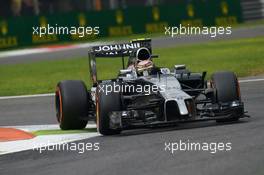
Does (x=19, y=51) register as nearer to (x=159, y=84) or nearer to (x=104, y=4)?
(x=104, y=4)

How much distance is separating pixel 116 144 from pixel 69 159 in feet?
3.52

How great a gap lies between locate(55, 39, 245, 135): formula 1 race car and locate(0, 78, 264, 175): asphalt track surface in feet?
0.59

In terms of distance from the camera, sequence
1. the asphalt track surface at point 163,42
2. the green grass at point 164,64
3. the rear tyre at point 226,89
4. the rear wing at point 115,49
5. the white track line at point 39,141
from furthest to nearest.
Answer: the asphalt track surface at point 163,42, the green grass at point 164,64, the rear wing at point 115,49, the rear tyre at point 226,89, the white track line at point 39,141

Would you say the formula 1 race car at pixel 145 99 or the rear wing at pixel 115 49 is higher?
the rear wing at pixel 115 49

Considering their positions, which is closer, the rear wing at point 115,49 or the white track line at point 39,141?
the white track line at point 39,141

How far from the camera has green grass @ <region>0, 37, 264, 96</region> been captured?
70.1 ft

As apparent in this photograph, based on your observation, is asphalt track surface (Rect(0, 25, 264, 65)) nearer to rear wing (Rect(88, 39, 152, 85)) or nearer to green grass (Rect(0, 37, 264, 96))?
green grass (Rect(0, 37, 264, 96))

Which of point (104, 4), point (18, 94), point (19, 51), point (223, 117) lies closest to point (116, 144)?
point (223, 117)

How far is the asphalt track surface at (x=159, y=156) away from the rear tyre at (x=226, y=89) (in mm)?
357

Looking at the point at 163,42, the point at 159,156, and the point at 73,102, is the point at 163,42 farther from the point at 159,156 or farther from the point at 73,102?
the point at 159,156

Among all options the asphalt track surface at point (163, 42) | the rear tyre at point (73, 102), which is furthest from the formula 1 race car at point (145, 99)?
the asphalt track surface at point (163, 42)

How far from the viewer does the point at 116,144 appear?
10.9 metres

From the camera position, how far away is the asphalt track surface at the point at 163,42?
100 feet

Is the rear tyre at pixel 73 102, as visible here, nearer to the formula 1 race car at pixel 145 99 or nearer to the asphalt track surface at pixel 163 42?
the formula 1 race car at pixel 145 99
